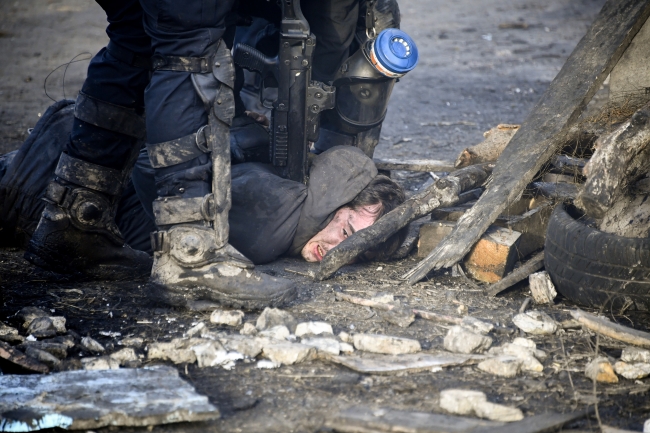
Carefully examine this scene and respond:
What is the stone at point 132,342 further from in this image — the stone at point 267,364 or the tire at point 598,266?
the tire at point 598,266

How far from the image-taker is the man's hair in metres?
3.56

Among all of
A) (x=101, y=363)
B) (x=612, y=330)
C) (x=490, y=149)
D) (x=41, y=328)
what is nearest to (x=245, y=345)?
(x=101, y=363)

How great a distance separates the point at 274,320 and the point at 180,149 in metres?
0.77

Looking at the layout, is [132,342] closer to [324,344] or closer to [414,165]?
[324,344]

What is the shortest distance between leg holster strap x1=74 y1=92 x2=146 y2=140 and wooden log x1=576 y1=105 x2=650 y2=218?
1.95 meters

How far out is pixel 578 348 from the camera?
251cm

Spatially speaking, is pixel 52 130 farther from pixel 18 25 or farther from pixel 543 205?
pixel 18 25

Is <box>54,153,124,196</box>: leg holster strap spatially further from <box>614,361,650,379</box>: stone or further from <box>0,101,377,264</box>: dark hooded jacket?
<box>614,361,650,379</box>: stone

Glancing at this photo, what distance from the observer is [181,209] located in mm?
2756

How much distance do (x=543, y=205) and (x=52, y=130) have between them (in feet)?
8.43

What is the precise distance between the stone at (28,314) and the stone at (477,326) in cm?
160

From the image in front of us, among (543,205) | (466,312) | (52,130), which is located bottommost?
(466,312)

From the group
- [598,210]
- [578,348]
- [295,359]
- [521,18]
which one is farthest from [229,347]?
[521,18]

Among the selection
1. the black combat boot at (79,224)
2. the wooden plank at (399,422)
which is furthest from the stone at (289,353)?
the black combat boot at (79,224)
